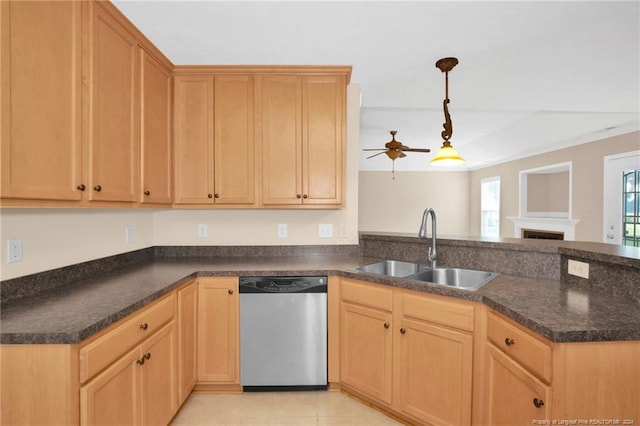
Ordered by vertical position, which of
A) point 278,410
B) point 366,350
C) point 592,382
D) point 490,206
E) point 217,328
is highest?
point 490,206

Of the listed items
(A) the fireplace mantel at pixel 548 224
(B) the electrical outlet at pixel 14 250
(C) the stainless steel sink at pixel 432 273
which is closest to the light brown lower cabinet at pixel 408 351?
(C) the stainless steel sink at pixel 432 273

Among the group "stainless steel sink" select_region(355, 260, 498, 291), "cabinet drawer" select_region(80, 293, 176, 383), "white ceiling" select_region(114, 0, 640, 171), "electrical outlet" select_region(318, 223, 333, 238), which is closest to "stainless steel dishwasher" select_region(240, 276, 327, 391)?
"stainless steel sink" select_region(355, 260, 498, 291)

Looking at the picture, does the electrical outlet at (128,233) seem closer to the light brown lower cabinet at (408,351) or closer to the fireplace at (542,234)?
the light brown lower cabinet at (408,351)

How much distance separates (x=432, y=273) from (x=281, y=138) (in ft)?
5.08

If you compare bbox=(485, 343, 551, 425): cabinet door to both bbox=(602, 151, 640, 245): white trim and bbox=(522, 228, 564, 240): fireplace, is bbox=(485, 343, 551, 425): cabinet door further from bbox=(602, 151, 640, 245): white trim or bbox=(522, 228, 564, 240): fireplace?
bbox=(522, 228, 564, 240): fireplace

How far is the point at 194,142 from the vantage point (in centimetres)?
236

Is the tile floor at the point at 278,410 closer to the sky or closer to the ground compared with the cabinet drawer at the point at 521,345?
closer to the ground

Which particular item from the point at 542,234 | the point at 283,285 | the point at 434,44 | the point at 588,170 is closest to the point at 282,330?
the point at 283,285

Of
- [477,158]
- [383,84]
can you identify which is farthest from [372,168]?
[383,84]

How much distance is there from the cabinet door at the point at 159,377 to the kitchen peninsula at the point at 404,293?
0.62ft

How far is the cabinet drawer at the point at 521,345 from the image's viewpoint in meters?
1.10

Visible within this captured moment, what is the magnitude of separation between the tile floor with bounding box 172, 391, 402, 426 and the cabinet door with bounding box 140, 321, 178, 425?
0.87ft

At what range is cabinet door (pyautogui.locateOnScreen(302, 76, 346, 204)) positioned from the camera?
237 cm

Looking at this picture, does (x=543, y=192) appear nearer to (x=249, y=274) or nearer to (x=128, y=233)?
(x=249, y=274)
